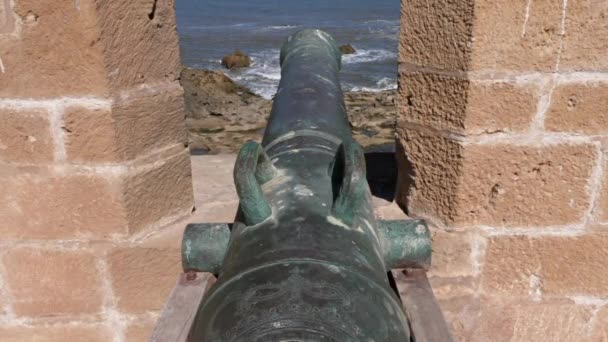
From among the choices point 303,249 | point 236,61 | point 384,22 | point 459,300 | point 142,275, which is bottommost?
point 384,22

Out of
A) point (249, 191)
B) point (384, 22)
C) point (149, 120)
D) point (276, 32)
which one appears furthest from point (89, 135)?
point (384, 22)

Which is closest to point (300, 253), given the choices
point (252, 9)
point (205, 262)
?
point (205, 262)

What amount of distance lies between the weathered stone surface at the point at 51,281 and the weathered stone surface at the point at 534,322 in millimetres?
1570

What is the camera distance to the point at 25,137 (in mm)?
2129

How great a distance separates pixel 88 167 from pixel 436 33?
4.42 ft

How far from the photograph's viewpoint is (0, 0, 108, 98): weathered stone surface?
1944 mm

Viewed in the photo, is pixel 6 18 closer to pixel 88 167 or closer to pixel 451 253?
pixel 88 167

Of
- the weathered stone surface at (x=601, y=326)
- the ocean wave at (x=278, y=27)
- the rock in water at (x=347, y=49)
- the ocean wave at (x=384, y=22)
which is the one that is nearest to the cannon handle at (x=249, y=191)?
the weathered stone surface at (x=601, y=326)

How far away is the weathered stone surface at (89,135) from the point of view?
2.08 metres

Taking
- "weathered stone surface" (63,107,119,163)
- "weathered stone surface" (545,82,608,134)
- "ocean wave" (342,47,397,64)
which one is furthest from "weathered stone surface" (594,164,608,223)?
"ocean wave" (342,47,397,64)

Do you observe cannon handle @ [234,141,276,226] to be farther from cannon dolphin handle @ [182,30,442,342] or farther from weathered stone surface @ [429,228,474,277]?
weathered stone surface @ [429,228,474,277]

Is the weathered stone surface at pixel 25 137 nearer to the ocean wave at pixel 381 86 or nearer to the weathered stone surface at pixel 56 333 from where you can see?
the weathered stone surface at pixel 56 333

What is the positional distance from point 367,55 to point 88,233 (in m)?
17.7

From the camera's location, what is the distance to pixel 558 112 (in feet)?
6.91
